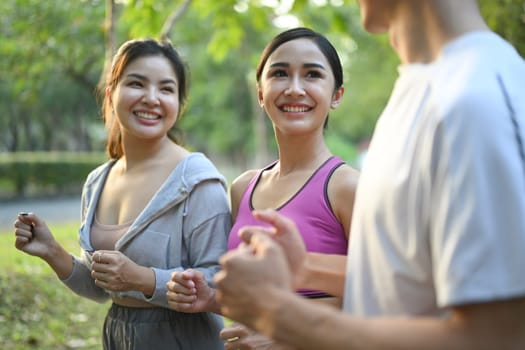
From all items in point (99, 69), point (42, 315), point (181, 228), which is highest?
point (181, 228)

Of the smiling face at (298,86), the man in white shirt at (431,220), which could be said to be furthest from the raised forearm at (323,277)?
the smiling face at (298,86)

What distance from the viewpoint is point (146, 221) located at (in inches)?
96.0

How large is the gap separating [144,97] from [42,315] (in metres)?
3.70

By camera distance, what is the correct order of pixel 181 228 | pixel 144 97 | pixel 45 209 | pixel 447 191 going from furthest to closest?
pixel 45 209, pixel 144 97, pixel 181 228, pixel 447 191

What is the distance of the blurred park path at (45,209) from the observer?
46.9ft

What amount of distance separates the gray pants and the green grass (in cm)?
249

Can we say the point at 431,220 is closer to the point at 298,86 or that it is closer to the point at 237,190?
the point at 298,86

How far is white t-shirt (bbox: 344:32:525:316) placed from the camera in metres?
0.96

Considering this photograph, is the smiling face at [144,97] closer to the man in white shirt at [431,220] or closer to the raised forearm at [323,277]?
the raised forearm at [323,277]

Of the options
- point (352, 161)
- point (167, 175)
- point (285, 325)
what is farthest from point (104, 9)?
point (352, 161)

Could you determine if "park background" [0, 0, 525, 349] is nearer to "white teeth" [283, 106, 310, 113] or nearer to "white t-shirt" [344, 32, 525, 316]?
"white teeth" [283, 106, 310, 113]

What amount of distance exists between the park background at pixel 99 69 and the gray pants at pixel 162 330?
103 centimetres

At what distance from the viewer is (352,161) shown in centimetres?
3038

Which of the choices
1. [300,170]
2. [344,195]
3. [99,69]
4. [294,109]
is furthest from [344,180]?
[99,69]
